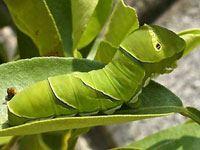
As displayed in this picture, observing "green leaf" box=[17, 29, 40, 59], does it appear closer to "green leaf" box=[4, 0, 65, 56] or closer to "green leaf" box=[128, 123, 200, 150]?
"green leaf" box=[4, 0, 65, 56]

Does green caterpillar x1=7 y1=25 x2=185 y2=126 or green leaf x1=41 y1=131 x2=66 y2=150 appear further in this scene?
green leaf x1=41 y1=131 x2=66 y2=150

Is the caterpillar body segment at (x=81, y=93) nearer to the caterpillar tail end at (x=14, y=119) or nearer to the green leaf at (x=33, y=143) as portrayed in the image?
the caterpillar tail end at (x=14, y=119)

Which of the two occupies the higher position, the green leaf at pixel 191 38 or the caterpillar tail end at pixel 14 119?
the green leaf at pixel 191 38

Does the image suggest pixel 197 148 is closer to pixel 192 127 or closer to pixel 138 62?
pixel 192 127

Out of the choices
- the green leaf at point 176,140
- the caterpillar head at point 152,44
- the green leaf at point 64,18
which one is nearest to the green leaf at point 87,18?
the green leaf at point 64,18

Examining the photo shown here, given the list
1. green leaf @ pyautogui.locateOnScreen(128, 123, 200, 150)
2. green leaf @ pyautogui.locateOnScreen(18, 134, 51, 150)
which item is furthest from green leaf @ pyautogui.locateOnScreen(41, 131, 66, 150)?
green leaf @ pyautogui.locateOnScreen(128, 123, 200, 150)

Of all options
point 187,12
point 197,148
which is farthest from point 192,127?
point 187,12
